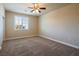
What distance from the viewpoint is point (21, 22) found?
6.25 metres

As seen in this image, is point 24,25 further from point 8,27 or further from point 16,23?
point 8,27

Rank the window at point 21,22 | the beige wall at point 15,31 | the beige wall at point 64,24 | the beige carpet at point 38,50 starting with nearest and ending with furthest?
the beige carpet at point 38,50 < the beige wall at point 64,24 < the beige wall at point 15,31 < the window at point 21,22

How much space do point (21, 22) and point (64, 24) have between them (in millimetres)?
3281

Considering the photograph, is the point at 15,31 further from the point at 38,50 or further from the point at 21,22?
the point at 38,50

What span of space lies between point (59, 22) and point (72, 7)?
110cm

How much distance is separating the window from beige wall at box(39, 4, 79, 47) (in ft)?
5.20

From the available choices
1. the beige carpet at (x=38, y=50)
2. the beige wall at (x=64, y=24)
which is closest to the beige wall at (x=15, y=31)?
the beige wall at (x=64, y=24)

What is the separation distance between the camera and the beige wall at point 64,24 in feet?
12.3

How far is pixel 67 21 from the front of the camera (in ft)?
13.5

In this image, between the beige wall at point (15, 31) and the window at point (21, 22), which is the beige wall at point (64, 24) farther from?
the window at point (21, 22)

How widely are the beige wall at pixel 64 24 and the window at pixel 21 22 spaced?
1584 millimetres

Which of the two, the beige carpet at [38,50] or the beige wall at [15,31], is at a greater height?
the beige wall at [15,31]

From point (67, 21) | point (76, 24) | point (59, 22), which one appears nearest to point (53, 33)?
point (59, 22)

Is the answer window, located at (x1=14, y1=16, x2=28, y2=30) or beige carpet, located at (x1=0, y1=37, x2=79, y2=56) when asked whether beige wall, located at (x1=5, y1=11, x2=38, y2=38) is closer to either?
window, located at (x1=14, y1=16, x2=28, y2=30)
